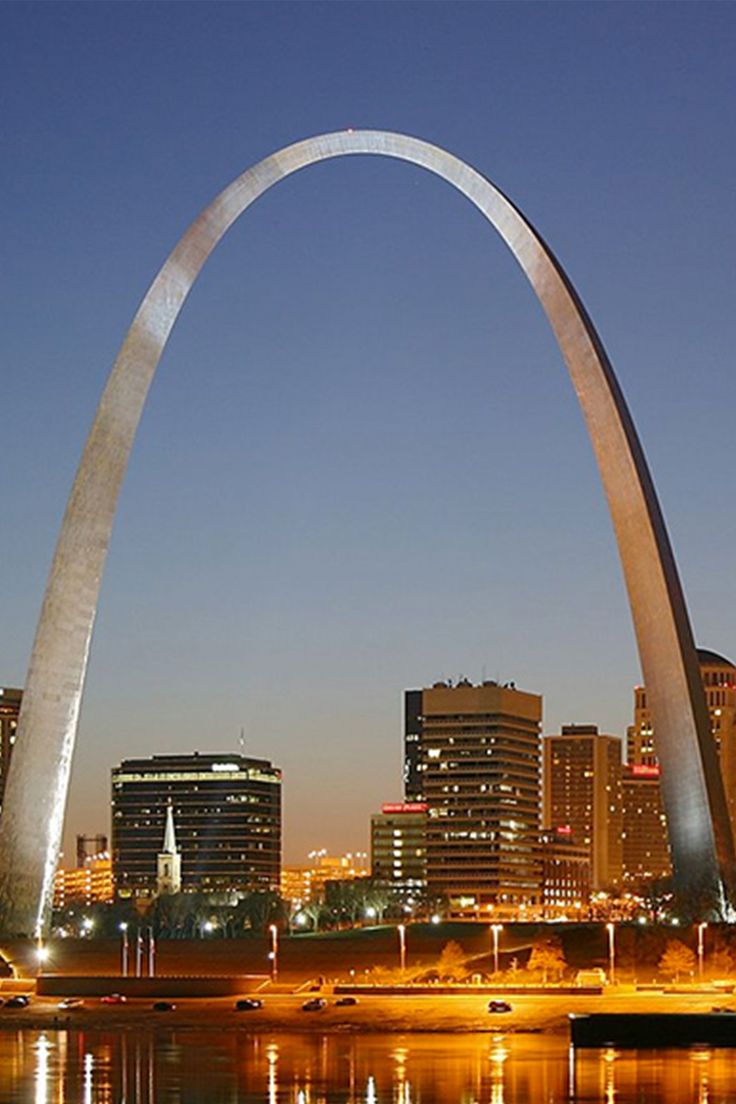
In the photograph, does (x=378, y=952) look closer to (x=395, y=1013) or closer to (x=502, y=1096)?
(x=395, y=1013)

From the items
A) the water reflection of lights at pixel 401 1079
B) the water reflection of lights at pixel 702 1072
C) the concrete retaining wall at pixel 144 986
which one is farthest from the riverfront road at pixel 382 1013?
the water reflection of lights at pixel 702 1072

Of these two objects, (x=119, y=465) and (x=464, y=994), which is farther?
(x=119, y=465)

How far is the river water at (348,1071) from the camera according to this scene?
1228 inches

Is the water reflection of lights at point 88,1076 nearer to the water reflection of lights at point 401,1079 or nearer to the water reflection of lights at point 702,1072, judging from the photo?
the water reflection of lights at point 401,1079

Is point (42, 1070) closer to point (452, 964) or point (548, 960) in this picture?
point (548, 960)

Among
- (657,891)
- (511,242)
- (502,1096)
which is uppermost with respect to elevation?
(511,242)

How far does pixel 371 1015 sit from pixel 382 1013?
15.6 inches

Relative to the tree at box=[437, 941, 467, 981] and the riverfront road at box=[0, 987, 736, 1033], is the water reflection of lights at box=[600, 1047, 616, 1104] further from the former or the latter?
the tree at box=[437, 941, 467, 981]

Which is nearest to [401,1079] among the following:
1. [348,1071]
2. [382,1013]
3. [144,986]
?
[348,1071]

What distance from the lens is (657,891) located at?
381 feet

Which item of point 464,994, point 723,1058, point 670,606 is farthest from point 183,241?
point 723,1058

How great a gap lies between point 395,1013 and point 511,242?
20.3 metres

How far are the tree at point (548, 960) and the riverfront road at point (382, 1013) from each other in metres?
4.45

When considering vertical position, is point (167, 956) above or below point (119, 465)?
below
